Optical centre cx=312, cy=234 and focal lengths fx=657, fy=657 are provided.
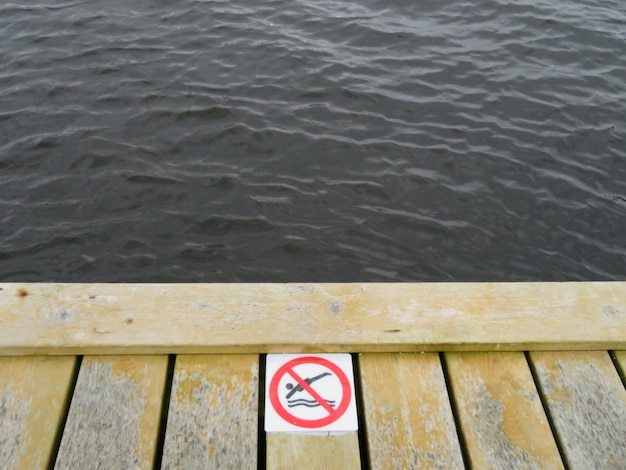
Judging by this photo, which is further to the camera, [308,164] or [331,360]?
[308,164]

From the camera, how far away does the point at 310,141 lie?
581 centimetres

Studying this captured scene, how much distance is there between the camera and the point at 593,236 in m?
5.14

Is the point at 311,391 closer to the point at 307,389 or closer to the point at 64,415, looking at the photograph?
the point at 307,389

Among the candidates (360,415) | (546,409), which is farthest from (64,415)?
(546,409)

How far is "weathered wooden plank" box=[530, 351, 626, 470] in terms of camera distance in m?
2.21

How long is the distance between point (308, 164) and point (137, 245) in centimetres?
159

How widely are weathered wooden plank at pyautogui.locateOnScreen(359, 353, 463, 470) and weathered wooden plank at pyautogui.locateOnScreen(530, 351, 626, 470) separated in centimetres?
38

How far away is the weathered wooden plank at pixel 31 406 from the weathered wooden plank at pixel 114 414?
0.16 ft

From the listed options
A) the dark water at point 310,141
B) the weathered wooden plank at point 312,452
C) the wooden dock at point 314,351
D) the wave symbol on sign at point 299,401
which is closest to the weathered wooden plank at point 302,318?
the wooden dock at point 314,351

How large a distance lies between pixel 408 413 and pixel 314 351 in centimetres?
41

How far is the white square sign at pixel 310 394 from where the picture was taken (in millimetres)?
2242

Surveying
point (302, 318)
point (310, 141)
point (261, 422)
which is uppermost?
point (302, 318)

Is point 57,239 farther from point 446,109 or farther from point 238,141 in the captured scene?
point 446,109

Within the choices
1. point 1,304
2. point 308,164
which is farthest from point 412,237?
point 1,304
